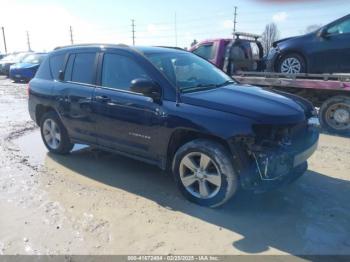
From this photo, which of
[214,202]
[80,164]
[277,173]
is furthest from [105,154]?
[277,173]

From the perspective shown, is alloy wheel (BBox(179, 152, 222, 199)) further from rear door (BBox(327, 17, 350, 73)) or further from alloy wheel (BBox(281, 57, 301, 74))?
alloy wheel (BBox(281, 57, 301, 74))

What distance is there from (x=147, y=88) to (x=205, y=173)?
1.15m

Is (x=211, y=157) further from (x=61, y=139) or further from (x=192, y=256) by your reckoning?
(x=61, y=139)

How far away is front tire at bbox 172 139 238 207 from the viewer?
13.0 feet

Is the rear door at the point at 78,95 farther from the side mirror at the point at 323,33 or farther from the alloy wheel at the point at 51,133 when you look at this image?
the side mirror at the point at 323,33

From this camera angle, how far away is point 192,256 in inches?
131

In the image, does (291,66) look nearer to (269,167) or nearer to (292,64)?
(292,64)

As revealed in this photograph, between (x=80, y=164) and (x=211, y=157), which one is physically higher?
(x=211, y=157)

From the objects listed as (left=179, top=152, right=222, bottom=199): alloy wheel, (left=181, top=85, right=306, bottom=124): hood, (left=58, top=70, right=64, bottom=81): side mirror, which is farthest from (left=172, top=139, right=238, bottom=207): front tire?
(left=58, top=70, right=64, bottom=81): side mirror

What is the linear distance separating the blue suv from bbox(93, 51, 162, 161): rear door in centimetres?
1

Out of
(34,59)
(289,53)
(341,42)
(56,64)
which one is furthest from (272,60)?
(34,59)

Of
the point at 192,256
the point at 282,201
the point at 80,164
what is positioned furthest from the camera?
the point at 80,164

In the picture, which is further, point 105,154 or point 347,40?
point 347,40

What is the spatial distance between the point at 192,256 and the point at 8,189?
110 inches
